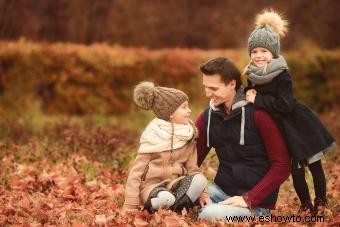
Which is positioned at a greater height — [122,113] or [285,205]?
[122,113]

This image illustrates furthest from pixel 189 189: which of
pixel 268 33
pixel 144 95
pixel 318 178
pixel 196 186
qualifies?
pixel 268 33

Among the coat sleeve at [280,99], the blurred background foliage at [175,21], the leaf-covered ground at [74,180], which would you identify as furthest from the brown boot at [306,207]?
the blurred background foliage at [175,21]

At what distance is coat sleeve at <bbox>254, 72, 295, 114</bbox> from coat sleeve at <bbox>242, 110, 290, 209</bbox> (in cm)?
7

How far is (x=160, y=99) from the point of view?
545 cm

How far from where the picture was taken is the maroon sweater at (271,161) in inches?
204

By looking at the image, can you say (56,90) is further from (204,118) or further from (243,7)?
(243,7)

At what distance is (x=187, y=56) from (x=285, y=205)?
8823 millimetres

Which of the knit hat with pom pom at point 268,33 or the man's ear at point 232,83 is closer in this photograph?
the man's ear at point 232,83

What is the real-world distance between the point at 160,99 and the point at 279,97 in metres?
1.00

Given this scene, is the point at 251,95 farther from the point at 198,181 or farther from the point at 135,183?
the point at 135,183

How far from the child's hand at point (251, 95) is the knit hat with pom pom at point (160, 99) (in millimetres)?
561

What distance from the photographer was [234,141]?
17.7 ft

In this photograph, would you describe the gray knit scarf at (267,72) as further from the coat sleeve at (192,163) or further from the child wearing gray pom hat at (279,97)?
the coat sleeve at (192,163)

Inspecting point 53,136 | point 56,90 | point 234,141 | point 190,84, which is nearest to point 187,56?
point 190,84
